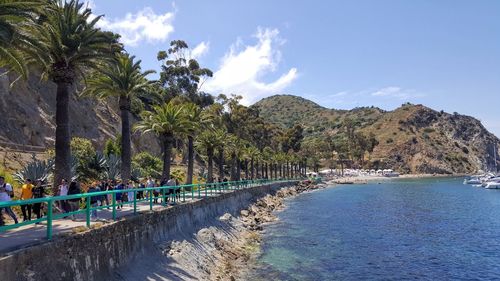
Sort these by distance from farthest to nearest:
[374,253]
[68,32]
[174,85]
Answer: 1. [174,85]
2. [374,253]
3. [68,32]

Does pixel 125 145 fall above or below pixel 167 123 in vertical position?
below

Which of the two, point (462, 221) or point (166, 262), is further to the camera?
point (462, 221)

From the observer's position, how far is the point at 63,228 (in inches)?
516

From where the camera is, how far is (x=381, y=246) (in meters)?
30.4

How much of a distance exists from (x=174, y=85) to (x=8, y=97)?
46.0 meters

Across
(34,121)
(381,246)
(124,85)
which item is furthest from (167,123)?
(34,121)

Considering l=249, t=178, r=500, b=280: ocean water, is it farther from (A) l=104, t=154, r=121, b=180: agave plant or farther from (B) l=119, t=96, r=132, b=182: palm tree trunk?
(A) l=104, t=154, r=121, b=180: agave plant

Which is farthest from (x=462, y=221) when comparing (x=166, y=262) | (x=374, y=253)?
(x=166, y=262)

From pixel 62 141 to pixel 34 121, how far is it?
2877cm

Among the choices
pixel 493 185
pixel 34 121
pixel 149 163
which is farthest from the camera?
pixel 493 185

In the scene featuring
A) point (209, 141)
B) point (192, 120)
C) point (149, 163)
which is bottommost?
point (149, 163)

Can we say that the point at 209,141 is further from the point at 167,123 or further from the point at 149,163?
the point at 167,123

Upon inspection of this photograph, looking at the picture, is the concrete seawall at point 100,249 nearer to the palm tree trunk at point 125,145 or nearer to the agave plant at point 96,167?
the palm tree trunk at point 125,145

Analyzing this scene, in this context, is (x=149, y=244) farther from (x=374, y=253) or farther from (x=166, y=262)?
(x=374, y=253)
